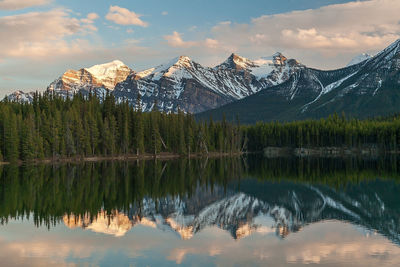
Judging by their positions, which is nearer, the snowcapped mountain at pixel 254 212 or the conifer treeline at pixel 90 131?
the snowcapped mountain at pixel 254 212

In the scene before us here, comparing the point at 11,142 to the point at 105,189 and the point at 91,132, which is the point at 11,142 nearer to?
the point at 91,132

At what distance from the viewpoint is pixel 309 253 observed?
104ft

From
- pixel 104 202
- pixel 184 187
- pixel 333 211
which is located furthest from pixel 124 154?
pixel 333 211

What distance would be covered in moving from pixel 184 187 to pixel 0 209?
28153mm

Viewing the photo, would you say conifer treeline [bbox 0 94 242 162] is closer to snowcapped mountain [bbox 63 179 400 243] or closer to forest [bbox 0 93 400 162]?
forest [bbox 0 93 400 162]

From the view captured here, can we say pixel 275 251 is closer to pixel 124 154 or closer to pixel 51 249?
pixel 51 249

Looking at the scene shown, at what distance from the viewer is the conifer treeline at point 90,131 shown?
13275 centimetres

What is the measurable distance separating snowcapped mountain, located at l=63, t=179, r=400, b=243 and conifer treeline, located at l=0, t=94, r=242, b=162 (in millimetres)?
82876

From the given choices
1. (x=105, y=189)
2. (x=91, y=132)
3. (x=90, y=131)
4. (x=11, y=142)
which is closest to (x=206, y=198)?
(x=105, y=189)

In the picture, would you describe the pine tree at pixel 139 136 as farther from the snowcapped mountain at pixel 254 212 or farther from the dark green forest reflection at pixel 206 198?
the snowcapped mountain at pixel 254 212

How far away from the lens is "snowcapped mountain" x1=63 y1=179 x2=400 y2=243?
41.0m

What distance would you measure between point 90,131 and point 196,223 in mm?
114218

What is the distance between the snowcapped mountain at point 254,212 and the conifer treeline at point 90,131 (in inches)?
3263

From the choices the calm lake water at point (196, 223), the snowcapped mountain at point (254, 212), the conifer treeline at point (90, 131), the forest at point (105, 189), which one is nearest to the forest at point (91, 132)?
the conifer treeline at point (90, 131)
